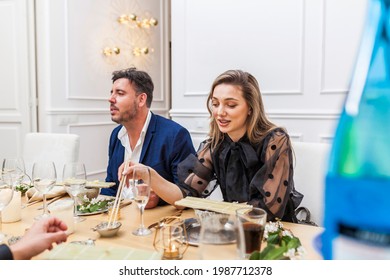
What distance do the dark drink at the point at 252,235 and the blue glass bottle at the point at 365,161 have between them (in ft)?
1.43

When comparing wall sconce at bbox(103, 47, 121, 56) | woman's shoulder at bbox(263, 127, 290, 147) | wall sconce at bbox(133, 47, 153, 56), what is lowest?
woman's shoulder at bbox(263, 127, 290, 147)

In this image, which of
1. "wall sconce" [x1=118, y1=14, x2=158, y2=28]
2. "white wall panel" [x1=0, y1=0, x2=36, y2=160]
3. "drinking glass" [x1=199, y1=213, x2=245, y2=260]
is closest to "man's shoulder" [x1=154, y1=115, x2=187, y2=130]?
"drinking glass" [x1=199, y1=213, x2=245, y2=260]

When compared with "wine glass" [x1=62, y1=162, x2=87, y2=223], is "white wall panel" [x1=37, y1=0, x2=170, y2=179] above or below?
above

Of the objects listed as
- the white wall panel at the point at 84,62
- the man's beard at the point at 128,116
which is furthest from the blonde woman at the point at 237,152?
the white wall panel at the point at 84,62

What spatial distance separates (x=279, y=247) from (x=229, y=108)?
816 mm

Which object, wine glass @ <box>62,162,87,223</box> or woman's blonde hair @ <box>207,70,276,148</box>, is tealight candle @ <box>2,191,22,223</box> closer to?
wine glass @ <box>62,162,87,223</box>

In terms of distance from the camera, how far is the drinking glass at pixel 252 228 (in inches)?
27.4

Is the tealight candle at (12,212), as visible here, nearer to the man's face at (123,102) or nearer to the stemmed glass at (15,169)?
the stemmed glass at (15,169)

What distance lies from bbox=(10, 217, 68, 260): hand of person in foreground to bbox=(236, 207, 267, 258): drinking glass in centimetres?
37

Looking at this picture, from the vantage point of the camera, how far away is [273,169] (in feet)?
4.13

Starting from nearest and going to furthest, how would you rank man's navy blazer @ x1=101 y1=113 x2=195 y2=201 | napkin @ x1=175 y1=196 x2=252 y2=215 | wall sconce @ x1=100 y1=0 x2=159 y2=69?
napkin @ x1=175 y1=196 x2=252 y2=215 → man's navy blazer @ x1=101 y1=113 x2=195 y2=201 → wall sconce @ x1=100 y1=0 x2=159 y2=69

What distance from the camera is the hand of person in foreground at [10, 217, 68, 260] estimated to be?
660 mm

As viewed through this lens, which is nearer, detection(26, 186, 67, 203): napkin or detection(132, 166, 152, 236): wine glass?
detection(132, 166, 152, 236): wine glass

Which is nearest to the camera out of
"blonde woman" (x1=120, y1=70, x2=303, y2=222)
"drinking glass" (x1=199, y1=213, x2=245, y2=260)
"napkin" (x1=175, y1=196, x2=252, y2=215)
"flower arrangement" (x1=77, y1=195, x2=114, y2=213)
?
"drinking glass" (x1=199, y1=213, x2=245, y2=260)
